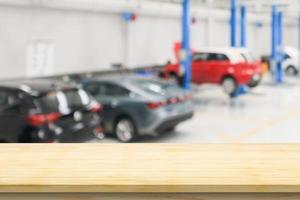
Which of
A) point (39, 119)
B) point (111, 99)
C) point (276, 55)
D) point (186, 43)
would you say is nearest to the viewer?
point (39, 119)

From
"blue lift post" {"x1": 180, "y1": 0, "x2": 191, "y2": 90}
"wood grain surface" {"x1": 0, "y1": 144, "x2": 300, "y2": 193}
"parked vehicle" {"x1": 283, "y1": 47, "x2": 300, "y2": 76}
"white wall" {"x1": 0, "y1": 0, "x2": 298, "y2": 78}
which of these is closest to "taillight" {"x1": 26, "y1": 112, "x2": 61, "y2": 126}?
"wood grain surface" {"x1": 0, "y1": 144, "x2": 300, "y2": 193}

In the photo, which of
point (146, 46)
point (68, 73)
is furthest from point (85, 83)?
point (146, 46)

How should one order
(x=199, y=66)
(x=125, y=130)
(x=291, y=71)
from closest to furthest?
(x=125, y=130) < (x=199, y=66) < (x=291, y=71)

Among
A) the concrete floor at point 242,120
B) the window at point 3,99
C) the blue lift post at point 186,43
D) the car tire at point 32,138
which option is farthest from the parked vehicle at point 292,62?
the car tire at point 32,138

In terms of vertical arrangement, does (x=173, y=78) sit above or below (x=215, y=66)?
below

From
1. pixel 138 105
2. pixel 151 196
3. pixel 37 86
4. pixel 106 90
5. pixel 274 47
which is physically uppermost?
pixel 274 47

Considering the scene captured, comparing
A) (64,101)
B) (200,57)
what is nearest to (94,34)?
(200,57)

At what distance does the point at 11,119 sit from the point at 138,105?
251 cm

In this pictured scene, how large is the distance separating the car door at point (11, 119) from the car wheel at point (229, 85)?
928 centimetres

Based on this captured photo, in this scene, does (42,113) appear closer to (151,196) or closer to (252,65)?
(151,196)

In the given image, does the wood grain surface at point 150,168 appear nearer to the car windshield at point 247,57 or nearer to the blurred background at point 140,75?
the blurred background at point 140,75

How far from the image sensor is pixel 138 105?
8680 millimetres

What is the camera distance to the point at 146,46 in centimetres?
1977

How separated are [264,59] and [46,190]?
27.5 m
